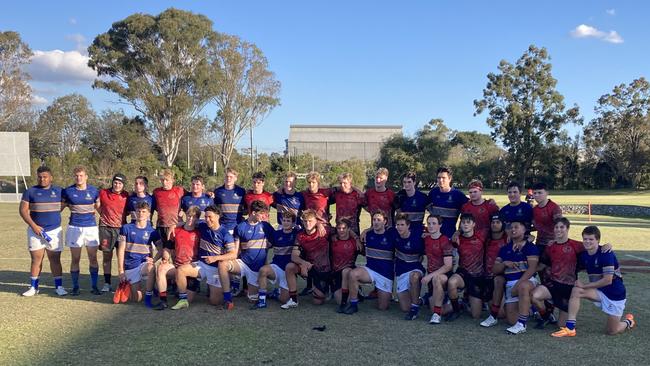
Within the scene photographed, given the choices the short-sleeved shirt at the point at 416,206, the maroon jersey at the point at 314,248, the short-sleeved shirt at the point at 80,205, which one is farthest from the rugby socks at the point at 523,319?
the short-sleeved shirt at the point at 80,205

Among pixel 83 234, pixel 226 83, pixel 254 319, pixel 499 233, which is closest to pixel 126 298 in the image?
pixel 83 234

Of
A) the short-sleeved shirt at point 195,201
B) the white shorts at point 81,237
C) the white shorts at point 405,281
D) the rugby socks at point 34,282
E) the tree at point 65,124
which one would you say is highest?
the tree at point 65,124

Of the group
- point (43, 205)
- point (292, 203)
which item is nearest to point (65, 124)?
point (43, 205)

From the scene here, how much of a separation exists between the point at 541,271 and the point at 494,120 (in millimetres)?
47322

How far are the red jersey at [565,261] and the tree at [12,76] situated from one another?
1714 inches

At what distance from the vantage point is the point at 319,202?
726 centimetres

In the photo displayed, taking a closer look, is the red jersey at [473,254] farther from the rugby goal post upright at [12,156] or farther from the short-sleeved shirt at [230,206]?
the rugby goal post upright at [12,156]

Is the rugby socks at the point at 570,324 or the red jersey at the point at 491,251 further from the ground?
the red jersey at the point at 491,251

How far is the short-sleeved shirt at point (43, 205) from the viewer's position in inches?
268

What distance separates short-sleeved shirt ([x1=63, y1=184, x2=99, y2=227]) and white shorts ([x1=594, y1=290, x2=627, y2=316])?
678cm

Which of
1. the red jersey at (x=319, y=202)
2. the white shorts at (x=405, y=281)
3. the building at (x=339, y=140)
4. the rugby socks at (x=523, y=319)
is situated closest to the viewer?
the rugby socks at (x=523, y=319)

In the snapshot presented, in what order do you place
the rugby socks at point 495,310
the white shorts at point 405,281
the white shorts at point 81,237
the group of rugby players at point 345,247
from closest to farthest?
the group of rugby players at point 345,247
the rugby socks at point 495,310
the white shorts at point 405,281
the white shorts at point 81,237

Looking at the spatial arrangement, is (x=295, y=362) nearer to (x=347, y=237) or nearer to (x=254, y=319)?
(x=254, y=319)

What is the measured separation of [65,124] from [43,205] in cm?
4663
